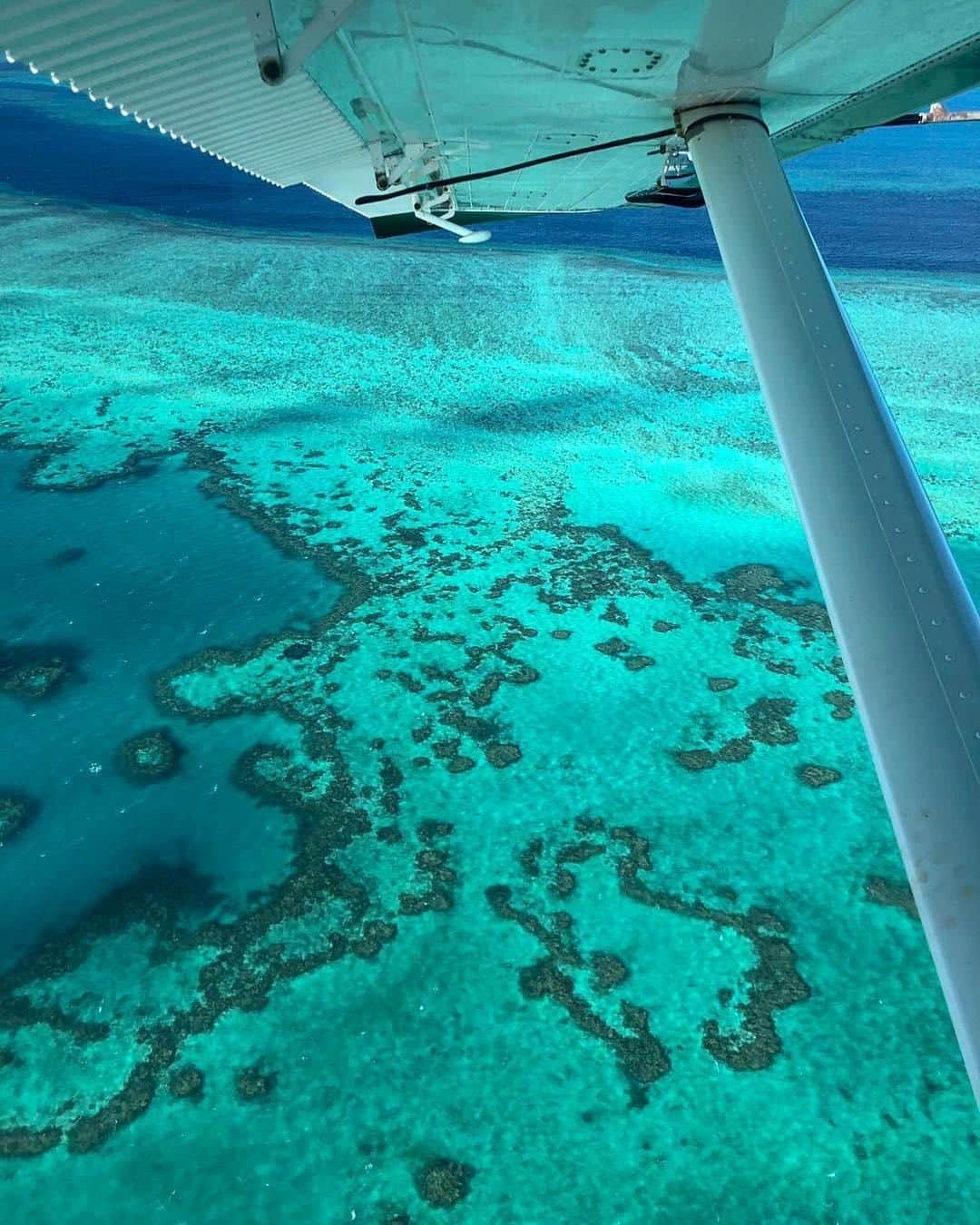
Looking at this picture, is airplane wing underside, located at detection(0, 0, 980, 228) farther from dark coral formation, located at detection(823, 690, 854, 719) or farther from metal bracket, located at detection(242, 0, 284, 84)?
dark coral formation, located at detection(823, 690, 854, 719)

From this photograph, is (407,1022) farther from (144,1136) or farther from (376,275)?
(376,275)

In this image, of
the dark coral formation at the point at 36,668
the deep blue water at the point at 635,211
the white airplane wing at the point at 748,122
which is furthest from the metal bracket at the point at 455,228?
the deep blue water at the point at 635,211

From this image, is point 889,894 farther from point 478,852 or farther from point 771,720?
point 478,852

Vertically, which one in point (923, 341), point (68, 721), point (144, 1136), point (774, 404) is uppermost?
point (774, 404)

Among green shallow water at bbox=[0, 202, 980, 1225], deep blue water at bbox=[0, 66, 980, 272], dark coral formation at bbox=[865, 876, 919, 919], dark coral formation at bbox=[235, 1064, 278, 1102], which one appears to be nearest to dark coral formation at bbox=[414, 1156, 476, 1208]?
green shallow water at bbox=[0, 202, 980, 1225]

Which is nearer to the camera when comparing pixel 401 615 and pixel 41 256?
pixel 401 615

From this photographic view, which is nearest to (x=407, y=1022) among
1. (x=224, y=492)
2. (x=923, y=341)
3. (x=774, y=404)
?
(x=774, y=404)
